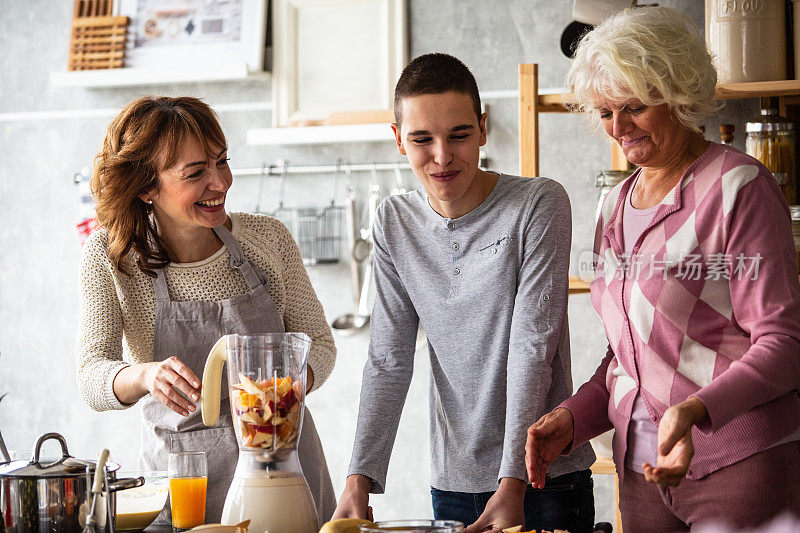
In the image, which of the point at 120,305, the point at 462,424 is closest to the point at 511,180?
the point at 462,424

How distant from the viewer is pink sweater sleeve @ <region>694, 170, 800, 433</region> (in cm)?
126

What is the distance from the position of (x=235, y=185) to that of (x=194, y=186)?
1576 millimetres

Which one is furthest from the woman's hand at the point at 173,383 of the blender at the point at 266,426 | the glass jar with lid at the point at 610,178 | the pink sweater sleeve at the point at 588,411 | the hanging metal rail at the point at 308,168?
the hanging metal rail at the point at 308,168

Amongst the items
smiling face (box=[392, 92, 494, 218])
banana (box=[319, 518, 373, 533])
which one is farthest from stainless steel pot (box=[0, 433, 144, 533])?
smiling face (box=[392, 92, 494, 218])

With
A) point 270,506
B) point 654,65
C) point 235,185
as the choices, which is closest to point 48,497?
point 270,506

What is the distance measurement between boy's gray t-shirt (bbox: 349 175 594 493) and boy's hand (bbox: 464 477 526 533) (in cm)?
Result: 14

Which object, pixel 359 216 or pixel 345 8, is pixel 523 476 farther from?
pixel 345 8

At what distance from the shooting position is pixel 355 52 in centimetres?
320

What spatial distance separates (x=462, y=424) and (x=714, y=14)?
1523 mm

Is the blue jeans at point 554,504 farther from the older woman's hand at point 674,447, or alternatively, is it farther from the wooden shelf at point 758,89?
the wooden shelf at point 758,89

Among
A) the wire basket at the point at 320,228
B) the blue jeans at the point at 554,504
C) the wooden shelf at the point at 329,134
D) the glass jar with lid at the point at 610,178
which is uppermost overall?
the wooden shelf at the point at 329,134

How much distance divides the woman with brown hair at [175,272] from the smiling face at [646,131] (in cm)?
74

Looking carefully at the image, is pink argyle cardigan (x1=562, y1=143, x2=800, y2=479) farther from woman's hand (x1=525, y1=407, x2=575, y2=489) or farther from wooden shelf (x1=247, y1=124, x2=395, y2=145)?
wooden shelf (x1=247, y1=124, x2=395, y2=145)

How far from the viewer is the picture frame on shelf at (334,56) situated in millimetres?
3156
